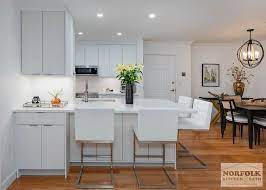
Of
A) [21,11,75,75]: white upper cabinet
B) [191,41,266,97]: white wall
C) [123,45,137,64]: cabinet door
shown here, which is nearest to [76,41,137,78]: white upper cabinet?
[123,45,137,64]: cabinet door

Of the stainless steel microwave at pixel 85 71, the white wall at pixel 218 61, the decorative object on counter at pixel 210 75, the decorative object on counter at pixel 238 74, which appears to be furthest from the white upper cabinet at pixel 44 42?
the decorative object on counter at pixel 238 74

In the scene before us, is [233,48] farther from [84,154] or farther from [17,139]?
[17,139]

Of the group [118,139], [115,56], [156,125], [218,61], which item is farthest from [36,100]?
[218,61]

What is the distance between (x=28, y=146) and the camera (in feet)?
12.7

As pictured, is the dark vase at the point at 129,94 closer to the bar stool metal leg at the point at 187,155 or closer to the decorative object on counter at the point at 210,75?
the bar stool metal leg at the point at 187,155

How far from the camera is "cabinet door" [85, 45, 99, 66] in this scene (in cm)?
827

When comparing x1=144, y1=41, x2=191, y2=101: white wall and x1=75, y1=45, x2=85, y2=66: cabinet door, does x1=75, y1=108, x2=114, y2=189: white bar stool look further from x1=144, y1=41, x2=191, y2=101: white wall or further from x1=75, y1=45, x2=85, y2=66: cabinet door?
x1=144, y1=41, x2=191, y2=101: white wall

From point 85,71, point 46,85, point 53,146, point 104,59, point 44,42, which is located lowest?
point 53,146

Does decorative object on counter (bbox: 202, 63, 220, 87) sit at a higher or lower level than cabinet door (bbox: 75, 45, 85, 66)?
lower

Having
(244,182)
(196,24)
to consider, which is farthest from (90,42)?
(244,182)

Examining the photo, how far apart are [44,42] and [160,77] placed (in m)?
5.02

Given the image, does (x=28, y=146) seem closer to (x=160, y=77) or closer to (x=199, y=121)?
(x=199, y=121)

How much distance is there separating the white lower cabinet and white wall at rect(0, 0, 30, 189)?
139 mm

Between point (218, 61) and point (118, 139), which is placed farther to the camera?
point (218, 61)
